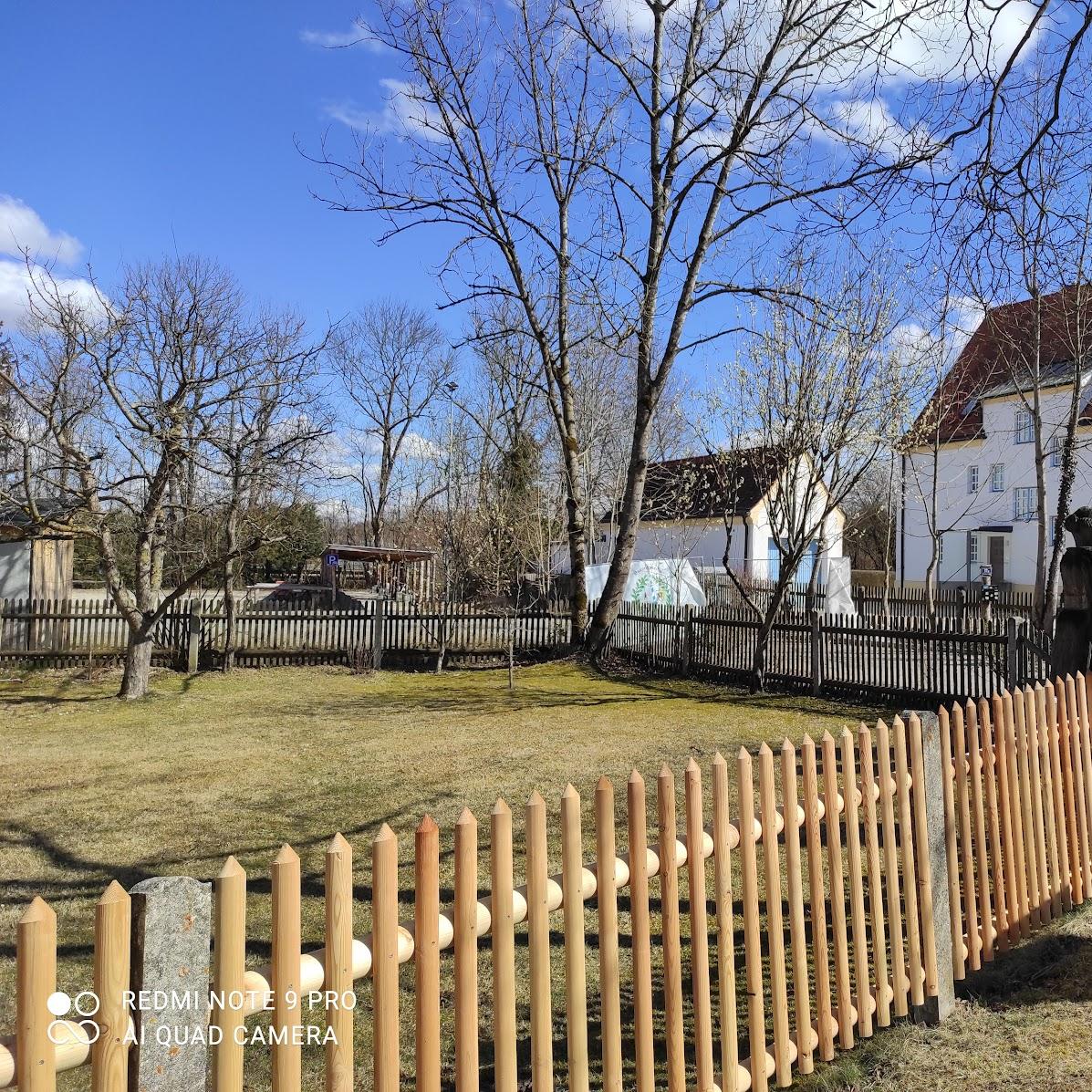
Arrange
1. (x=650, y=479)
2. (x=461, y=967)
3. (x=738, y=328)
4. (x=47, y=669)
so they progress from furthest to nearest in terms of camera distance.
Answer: (x=650, y=479), (x=47, y=669), (x=738, y=328), (x=461, y=967)

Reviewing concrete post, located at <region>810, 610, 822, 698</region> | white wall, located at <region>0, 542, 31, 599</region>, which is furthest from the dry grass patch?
white wall, located at <region>0, 542, 31, 599</region>

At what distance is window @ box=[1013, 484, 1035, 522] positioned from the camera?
3419cm

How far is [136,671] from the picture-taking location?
1367cm

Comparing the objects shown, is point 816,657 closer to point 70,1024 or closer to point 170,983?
point 170,983

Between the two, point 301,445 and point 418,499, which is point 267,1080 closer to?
point 301,445

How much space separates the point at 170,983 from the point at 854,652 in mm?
12783

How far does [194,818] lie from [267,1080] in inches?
157

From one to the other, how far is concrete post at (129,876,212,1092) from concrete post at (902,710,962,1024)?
10.1 feet

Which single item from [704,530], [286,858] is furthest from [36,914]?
[704,530]

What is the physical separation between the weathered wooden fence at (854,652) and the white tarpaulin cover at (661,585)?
247 inches

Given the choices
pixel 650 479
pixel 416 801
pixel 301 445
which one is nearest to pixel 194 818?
pixel 416 801

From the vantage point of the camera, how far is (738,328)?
1519 cm

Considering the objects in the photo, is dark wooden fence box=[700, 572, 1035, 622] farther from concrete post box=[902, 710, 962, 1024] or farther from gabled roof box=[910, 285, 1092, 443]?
concrete post box=[902, 710, 962, 1024]

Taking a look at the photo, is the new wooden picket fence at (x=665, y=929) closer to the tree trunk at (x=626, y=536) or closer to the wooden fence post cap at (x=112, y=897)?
the wooden fence post cap at (x=112, y=897)
